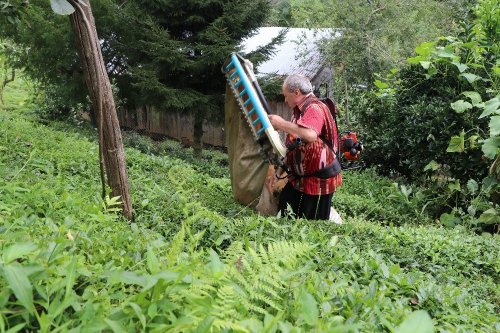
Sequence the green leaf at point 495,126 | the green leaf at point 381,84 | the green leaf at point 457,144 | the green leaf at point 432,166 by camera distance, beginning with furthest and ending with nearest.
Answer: the green leaf at point 381,84 → the green leaf at point 432,166 → the green leaf at point 457,144 → the green leaf at point 495,126

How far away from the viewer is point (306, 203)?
5.32m

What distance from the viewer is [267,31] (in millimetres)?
19219

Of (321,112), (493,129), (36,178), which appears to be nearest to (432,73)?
(493,129)

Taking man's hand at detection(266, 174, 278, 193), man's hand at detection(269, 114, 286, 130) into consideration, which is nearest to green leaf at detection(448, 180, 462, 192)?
man's hand at detection(266, 174, 278, 193)

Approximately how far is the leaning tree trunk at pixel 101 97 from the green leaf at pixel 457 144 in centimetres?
599

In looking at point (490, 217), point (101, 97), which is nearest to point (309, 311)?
point (101, 97)

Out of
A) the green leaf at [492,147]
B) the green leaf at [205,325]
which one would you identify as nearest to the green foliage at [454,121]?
the green leaf at [492,147]

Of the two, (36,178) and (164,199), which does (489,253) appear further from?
(36,178)

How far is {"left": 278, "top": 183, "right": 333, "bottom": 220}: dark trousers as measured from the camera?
209 inches

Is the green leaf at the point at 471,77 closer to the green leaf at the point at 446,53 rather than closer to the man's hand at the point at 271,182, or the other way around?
the green leaf at the point at 446,53

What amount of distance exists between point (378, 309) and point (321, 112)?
A: 11.2 feet

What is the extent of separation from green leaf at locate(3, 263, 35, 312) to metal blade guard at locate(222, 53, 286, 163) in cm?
335

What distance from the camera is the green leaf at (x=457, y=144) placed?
756 cm

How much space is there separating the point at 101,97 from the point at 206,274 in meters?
A: 1.83
